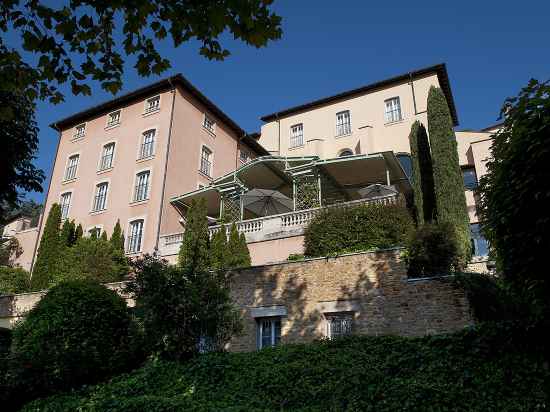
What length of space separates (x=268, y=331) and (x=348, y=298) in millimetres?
2437

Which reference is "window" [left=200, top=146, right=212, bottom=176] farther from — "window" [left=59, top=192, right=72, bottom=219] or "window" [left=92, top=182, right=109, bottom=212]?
"window" [left=59, top=192, right=72, bottom=219]

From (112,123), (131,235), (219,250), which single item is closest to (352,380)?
(219,250)

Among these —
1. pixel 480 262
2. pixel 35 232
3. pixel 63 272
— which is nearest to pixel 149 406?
pixel 480 262

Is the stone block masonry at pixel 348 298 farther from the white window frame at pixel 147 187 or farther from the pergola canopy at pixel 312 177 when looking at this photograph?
the white window frame at pixel 147 187

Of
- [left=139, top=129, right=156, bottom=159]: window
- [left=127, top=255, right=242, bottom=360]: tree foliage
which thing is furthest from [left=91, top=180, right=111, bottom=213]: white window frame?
[left=127, top=255, right=242, bottom=360]: tree foliage

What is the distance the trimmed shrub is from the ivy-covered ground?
14600mm

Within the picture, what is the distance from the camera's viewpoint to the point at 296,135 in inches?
1276

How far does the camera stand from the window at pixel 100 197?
86.6ft

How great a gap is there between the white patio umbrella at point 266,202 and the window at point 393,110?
10.8 metres

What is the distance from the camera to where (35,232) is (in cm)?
2828

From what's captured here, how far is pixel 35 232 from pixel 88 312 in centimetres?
1942

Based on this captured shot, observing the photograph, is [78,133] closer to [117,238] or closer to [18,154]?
[117,238]

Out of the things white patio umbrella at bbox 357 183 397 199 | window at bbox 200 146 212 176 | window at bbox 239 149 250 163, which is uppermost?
window at bbox 239 149 250 163

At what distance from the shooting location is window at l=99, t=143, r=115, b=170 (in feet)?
89.8
